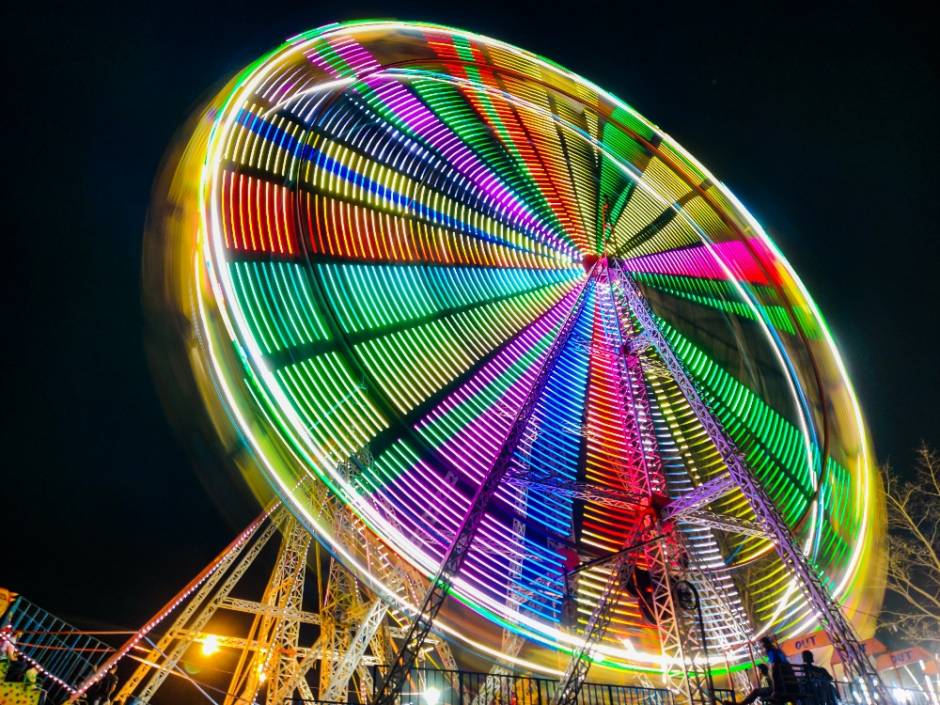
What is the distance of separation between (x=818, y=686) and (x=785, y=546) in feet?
6.65

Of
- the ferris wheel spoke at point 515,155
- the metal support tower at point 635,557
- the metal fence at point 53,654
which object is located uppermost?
the ferris wheel spoke at point 515,155

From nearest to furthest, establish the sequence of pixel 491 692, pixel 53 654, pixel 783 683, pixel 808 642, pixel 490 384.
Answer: pixel 783 683
pixel 491 692
pixel 53 654
pixel 490 384
pixel 808 642

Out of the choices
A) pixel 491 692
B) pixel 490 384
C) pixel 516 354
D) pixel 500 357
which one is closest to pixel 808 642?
pixel 516 354

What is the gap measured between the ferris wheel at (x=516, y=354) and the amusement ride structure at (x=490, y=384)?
6cm

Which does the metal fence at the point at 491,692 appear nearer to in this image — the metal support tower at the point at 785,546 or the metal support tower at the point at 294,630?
the metal support tower at the point at 294,630

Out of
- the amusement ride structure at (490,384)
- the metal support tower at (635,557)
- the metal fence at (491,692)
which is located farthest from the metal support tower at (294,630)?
the metal support tower at (635,557)

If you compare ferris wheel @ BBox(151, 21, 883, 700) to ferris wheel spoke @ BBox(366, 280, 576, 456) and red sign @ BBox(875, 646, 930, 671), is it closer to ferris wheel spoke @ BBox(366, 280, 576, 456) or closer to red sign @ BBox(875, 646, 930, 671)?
ferris wheel spoke @ BBox(366, 280, 576, 456)

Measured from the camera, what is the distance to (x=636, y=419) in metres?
11.5

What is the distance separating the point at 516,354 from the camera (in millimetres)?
13008

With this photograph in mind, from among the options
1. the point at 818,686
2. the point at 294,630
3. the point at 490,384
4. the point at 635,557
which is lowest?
the point at 818,686

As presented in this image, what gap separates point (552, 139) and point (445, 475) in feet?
30.8

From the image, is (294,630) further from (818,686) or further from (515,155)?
(515,155)

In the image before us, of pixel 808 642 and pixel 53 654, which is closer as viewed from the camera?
pixel 53 654

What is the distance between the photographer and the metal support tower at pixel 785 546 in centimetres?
809
